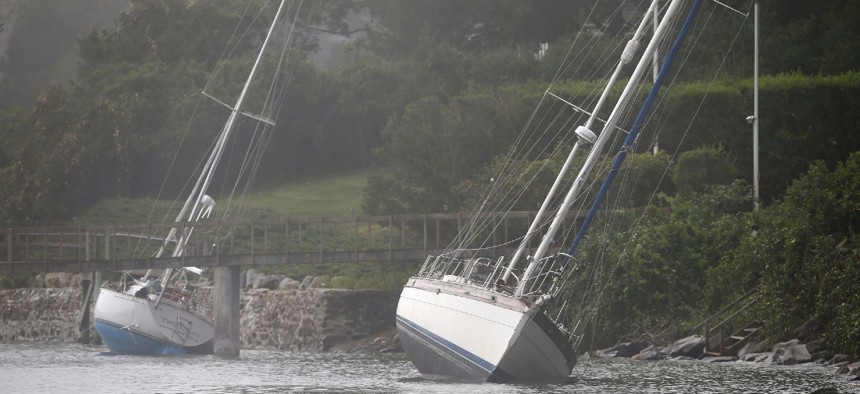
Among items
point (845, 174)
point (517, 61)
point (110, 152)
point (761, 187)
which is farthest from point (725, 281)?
point (110, 152)

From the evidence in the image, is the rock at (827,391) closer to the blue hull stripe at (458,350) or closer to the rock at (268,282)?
the blue hull stripe at (458,350)

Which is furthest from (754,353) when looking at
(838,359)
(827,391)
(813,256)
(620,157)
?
(827,391)

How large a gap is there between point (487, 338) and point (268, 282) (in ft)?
125

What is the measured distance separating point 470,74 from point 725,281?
42799 mm

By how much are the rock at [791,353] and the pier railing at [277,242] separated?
31.3ft

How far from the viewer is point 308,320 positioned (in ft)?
261

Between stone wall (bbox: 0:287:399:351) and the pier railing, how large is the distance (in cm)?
248

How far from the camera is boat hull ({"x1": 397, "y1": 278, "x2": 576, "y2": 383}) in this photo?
155 ft

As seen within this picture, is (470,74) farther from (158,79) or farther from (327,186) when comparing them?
(158,79)

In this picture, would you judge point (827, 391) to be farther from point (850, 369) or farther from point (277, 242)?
point (277, 242)

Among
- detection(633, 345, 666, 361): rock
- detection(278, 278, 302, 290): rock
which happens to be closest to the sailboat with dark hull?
detection(278, 278, 302, 290): rock

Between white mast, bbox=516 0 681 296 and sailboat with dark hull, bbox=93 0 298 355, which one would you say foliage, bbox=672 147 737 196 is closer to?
sailboat with dark hull, bbox=93 0 298 355

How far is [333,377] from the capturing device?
5644cm

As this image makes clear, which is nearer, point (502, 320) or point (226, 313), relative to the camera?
point (502, 320)
